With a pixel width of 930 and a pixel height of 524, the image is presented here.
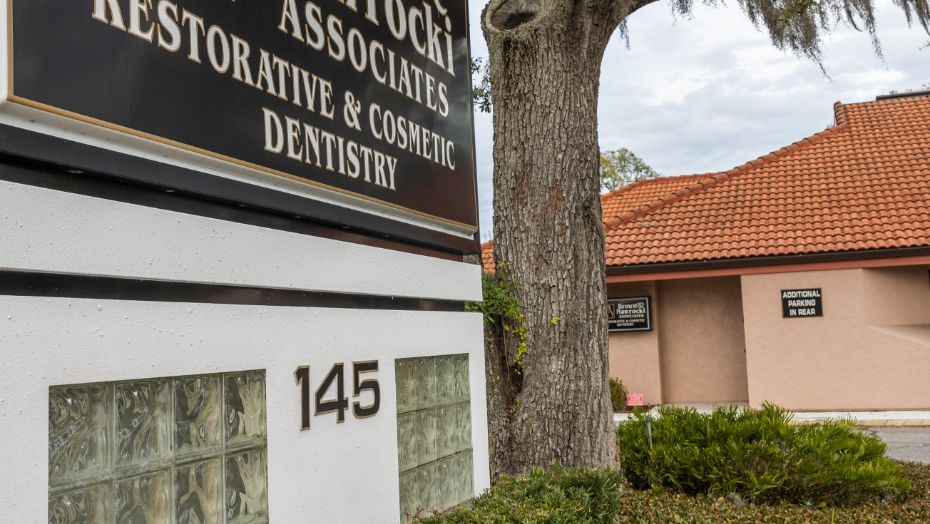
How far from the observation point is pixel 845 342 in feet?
47.0

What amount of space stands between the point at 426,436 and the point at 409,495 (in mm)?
358

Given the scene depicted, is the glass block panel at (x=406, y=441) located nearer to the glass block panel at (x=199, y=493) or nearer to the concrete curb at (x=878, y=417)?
the glass block panel at (x=199, y=493)

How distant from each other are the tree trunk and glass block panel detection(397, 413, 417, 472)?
2185mm

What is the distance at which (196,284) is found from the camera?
289cm

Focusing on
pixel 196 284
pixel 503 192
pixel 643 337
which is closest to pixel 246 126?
pixel 196 284

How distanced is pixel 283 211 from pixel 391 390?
1.21 meters

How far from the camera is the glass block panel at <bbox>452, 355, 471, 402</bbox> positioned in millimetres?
4902

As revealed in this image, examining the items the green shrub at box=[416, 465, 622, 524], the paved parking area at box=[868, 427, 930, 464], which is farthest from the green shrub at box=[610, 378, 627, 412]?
the green shrub at box=[416, 465, 622, 524]

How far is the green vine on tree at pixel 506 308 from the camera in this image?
6430 mm

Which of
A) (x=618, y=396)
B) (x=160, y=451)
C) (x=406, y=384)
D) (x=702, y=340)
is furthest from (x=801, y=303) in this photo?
(x=160, y=451)

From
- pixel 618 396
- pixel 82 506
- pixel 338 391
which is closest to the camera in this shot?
pixel 82 506

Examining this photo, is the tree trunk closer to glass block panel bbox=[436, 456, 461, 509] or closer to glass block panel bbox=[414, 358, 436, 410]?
glass block panel bbox=[436, 456, 461, 509]

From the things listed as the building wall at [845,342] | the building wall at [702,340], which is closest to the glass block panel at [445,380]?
the building wall at [845,342]

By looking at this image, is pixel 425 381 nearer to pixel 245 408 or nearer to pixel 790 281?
pixel 245 408
